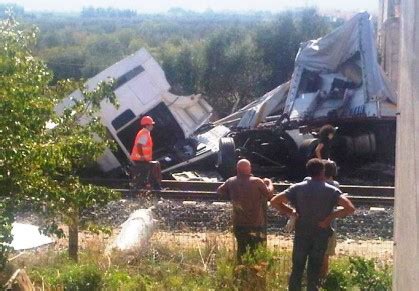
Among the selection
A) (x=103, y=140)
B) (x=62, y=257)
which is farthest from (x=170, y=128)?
(x=103, y=140)

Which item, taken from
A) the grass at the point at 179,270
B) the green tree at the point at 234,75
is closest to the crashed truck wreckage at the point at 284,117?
the grass at the point at 179,270

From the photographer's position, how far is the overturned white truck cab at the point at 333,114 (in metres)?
17.3

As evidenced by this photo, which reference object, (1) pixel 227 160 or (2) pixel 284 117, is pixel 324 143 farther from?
(2) pixel 284 117

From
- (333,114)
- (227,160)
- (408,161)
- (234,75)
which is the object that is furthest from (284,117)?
(234,75)

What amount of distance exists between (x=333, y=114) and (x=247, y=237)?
1017 centimetres

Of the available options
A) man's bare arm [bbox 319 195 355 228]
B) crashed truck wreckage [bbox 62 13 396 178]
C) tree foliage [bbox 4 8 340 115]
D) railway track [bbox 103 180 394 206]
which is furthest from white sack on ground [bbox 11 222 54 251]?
tree foliage [bbox 4 8 340 115]

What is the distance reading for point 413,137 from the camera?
3998 mm

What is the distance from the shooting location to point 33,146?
19.9ft

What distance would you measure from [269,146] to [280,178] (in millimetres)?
976

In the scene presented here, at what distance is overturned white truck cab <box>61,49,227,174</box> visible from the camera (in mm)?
17266

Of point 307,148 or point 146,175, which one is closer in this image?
point 146,175

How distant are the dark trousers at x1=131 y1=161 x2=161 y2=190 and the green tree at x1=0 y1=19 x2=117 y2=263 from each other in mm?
7044

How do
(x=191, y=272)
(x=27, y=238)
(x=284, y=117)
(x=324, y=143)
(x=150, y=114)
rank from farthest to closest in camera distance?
(x=284, y=117), (x=150, y=114), (x=324, y=143), (x=191, y=272), (x=27, y=238)

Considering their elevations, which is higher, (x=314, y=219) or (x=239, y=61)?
(x=239, y=61)
